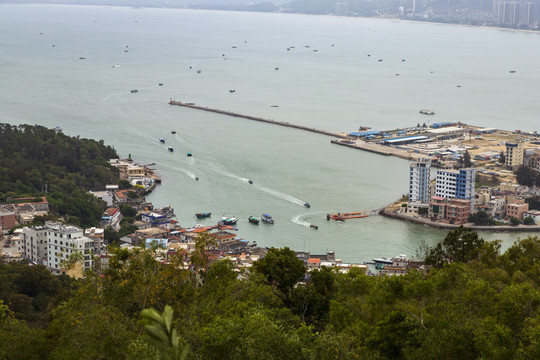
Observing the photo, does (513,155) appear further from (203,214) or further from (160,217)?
(160,217)

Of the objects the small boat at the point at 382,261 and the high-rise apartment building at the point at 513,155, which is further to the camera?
the high-rise apartment building at the point at 513,155

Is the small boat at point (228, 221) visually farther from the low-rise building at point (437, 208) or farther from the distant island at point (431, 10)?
the distant island at point (431, 10)

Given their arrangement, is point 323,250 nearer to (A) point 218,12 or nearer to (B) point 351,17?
(B) point 351,17

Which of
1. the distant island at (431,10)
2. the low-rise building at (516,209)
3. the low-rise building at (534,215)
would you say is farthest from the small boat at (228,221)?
the distant island at (431,10)

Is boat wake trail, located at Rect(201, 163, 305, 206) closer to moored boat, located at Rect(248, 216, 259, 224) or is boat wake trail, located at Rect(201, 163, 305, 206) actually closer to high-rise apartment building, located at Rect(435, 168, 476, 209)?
moored boat, located at Rect(248, 216, 259, 224)

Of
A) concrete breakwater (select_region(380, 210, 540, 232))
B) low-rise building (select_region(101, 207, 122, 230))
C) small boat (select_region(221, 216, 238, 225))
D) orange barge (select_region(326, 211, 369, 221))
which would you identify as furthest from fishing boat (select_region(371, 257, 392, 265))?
low-rise building (select_region(101, 207, 122, 230))

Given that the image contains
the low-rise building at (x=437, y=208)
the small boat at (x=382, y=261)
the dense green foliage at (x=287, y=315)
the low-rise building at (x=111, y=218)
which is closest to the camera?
the dense green foliage at (x=287, y=315)
